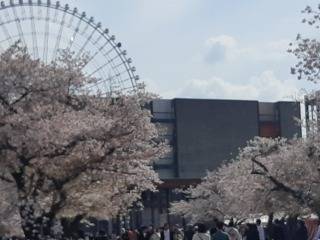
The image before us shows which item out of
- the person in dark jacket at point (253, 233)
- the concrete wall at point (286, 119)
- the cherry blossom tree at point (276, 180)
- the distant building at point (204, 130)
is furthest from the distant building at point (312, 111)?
the concrete wall at point (286, 119)

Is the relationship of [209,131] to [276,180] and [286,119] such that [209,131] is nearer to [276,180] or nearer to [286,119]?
[286,119]

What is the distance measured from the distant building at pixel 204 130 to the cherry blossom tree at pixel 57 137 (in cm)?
5512

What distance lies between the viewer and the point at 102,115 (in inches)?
1029

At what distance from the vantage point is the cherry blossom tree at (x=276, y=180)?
35750 mm

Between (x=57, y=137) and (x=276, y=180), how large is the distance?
15.5m

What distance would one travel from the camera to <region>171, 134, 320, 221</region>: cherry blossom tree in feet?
117

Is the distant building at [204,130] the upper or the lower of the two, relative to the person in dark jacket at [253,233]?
upper

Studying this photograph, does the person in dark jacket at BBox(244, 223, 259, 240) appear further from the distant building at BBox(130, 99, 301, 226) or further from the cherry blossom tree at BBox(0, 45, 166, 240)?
the distant building at BBox(130, 99, 301, 226)

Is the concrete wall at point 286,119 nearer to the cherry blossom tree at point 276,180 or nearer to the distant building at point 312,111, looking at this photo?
the cherry blossom tree at point 276,180

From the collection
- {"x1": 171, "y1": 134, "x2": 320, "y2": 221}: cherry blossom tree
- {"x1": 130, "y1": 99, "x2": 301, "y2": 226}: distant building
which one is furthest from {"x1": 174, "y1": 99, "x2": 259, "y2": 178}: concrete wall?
{"x1": 171, "y1": 134, "x2": 320, "y2": 221}: cherry blossom tree

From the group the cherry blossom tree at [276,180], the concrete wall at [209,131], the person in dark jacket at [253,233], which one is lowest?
the person in dark jacket at [253,233]

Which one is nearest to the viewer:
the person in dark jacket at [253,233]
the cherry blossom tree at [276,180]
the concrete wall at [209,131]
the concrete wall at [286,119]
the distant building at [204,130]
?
the person in dark jacket at [253,233]

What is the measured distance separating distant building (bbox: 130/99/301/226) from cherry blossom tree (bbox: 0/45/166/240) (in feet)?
181

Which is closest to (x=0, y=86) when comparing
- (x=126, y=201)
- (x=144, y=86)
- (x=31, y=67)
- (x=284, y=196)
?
(x=31, y=67)
